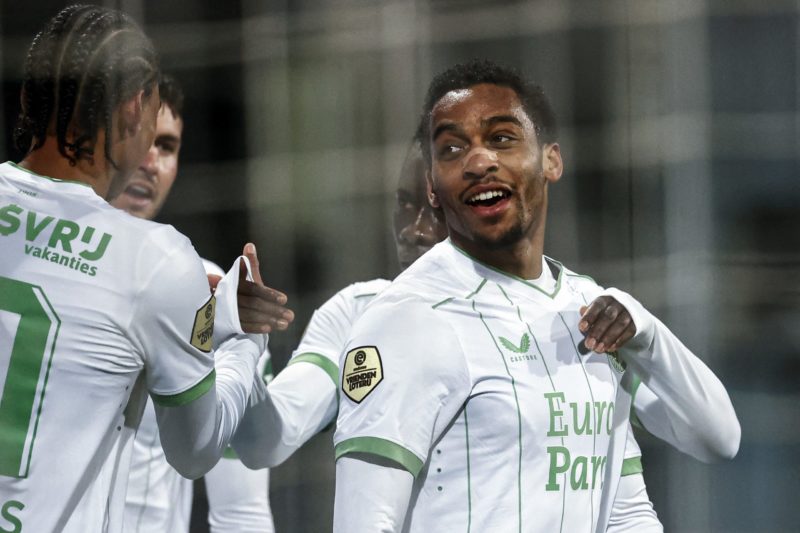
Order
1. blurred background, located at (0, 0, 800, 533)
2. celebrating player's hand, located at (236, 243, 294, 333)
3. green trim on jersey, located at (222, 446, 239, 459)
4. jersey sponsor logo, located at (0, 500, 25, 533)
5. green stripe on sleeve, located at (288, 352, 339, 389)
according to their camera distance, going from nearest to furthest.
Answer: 1. jersey sponsor logo, located at (0, 500, 25, 533)
2. celebrating player's hand, located at (236, 243, 294, 333)
3. green stripe on sleeve, located at (288, 352, 339, 389)
4. green trim on jersey, located at (222, 446, 239, 459)
5. blurred background, located at (0, 0, 800, 533)

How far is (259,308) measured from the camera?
2.51m

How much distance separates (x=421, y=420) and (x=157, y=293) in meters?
0.45

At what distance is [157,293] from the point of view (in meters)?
2.10

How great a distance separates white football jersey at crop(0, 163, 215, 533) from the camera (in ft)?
6.81

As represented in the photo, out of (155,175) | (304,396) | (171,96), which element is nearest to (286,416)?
(304,396)

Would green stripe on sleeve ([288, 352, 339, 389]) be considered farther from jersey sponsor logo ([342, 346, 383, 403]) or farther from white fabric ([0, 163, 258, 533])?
white fabric ([0, 163, 258, 533])

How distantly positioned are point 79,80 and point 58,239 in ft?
0.86

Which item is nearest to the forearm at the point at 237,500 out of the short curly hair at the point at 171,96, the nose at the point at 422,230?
the nose at the point at 422,230

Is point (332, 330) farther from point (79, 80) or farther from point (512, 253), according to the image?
point (79, 80)

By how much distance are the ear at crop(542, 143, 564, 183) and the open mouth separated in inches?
5.7

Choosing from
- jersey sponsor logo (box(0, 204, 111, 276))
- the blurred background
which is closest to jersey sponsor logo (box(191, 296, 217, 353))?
jersey sponsor logo (box(0, 204, 111, 276))

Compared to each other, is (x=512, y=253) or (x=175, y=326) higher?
(x=512, y=253)

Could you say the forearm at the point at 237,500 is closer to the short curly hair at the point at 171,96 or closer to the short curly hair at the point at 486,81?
the short curly hair at the point at 171,96

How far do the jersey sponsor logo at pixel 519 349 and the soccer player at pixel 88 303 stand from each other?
0.49 m
